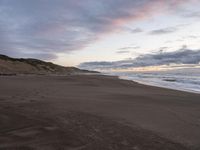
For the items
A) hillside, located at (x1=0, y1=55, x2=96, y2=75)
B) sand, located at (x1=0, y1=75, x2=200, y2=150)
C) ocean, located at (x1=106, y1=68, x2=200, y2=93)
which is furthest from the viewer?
hillside, located at (x1=0, y1=55, x2=96, y2=75)

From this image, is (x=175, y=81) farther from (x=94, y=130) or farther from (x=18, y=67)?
(x=18, y=67)

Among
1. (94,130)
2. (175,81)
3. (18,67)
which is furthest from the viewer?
(18,67)

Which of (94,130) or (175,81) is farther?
(175,81)

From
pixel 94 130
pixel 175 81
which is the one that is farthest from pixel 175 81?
pixel 94 130

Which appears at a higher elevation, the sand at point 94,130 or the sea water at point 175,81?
the sea water at point 175,81

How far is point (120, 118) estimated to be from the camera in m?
6.85

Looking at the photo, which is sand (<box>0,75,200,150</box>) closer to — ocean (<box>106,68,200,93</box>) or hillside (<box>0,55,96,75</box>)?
ocean (<box>106,68,200,93</box>)

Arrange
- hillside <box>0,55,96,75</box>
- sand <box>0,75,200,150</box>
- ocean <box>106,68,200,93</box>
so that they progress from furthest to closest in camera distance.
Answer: hillside <box>0,55,96,75</box> → ocean <box>106,68,200,93</box> → sand <box>0,75,200,150</box>

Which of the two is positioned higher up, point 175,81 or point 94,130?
point 175,81

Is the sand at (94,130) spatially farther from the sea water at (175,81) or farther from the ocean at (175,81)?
the sea water at (175,81)

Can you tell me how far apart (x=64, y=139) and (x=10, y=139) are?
996 mm

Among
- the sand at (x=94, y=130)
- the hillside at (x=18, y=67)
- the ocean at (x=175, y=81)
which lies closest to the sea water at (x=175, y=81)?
the ocean at (x=175, y=81)

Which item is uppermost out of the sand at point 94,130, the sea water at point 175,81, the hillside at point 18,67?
the hillside at point 18,67

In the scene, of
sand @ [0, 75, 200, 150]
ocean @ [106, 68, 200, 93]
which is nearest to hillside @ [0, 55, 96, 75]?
ocean @ [106, 68, 200, 93]
